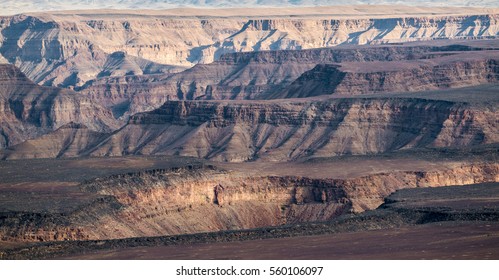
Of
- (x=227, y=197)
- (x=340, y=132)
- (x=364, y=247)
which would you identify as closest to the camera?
(x=364, y=247)

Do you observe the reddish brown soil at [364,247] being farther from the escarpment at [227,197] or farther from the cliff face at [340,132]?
the cliff face at [340,132]

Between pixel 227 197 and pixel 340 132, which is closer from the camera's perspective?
pixel 227 197

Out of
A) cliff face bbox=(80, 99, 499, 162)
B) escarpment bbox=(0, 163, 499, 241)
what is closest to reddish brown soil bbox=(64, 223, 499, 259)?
escarpment bbox=(0, 163, 499, 241)

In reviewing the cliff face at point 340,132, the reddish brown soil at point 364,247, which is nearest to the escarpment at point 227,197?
the reddish brown soil at point 364,247

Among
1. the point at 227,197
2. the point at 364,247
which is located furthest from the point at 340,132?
the point at 364,247

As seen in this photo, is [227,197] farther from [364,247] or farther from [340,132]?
[340,132]

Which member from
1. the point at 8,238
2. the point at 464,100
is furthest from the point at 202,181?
the point at 464,100
